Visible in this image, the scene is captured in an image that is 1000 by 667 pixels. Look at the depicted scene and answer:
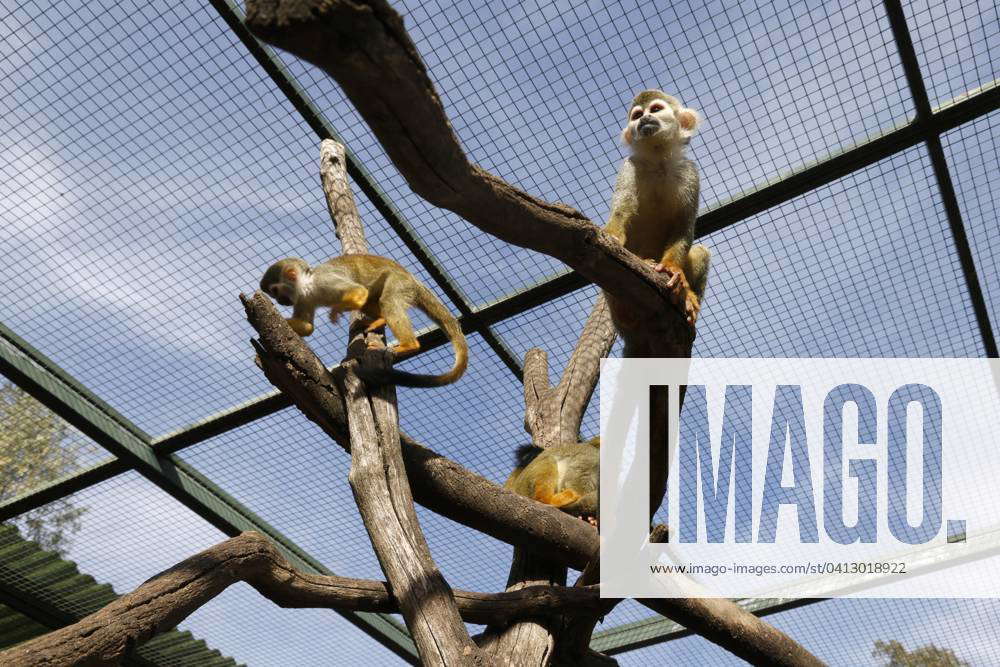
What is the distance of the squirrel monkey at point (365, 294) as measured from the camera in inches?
161

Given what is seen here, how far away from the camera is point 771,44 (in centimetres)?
397

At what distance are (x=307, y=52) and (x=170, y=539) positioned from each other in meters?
4.97

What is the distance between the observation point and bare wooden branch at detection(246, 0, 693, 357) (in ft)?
5.09

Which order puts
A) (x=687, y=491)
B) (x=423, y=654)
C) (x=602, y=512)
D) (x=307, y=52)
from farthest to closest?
(x=687, y=491) < (x=602, y=512) < (x=423, y=654) < (x=307, y=52)

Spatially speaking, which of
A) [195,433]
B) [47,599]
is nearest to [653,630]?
[195,433]

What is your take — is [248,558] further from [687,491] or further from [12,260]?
[687,491]

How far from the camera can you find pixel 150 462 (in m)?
5.27

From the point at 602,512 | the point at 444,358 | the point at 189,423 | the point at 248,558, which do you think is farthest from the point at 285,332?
the point at 189,423

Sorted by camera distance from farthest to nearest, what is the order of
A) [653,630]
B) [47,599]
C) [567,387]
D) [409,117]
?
[653,630]
[47,599]
[567,387]
[409,117]

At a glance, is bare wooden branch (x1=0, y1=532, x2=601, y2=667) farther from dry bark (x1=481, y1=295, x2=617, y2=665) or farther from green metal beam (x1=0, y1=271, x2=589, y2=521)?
green metal beam (x1=0, y1=271, x2=589, y2=521)

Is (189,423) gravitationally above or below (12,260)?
below

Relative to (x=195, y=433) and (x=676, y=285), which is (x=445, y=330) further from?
(x=195, y=433)

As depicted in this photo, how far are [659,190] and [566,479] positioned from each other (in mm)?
1431

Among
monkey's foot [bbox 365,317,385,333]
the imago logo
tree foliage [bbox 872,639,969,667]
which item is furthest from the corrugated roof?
tree foliage [bbox 872,639,969,667]
